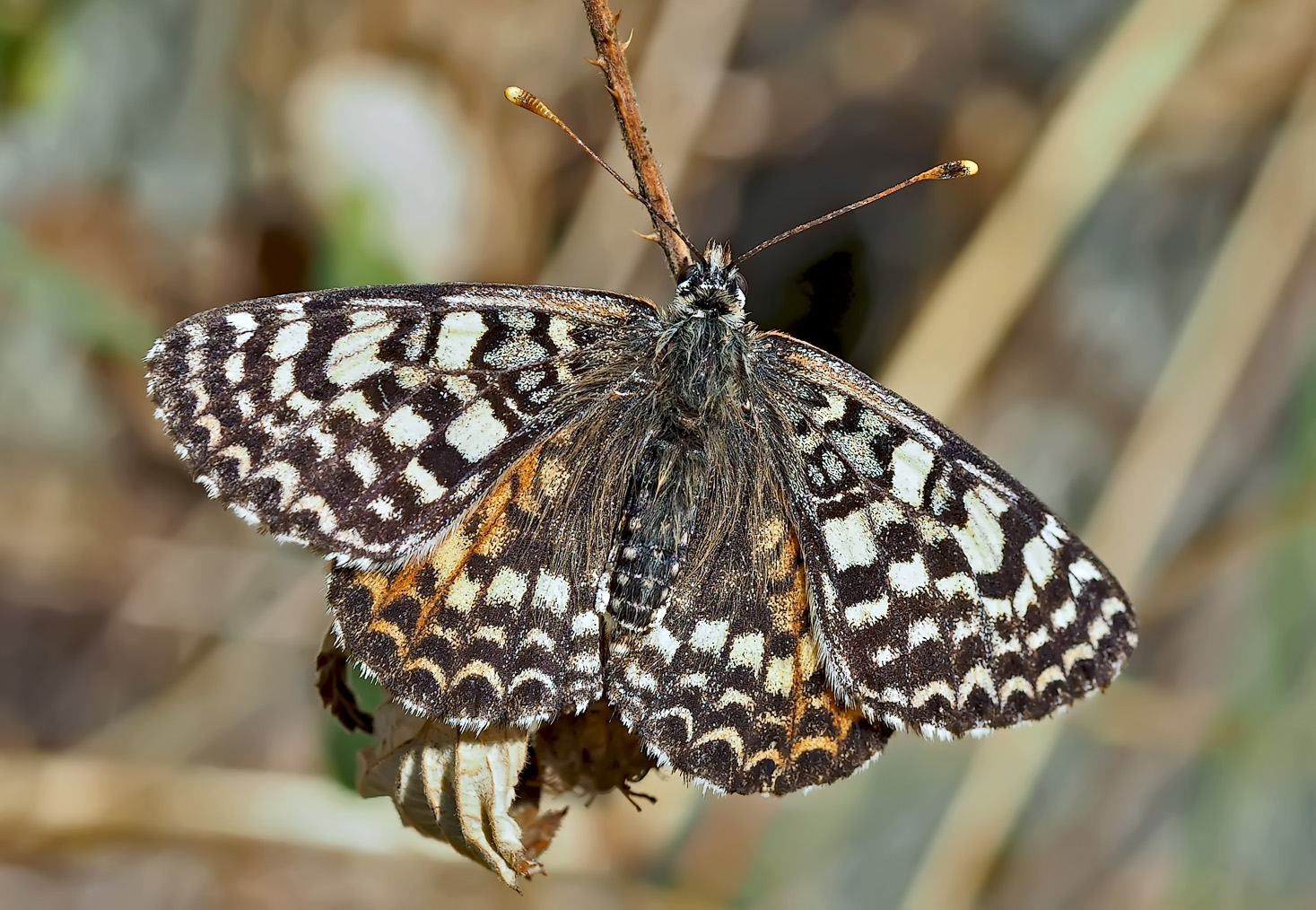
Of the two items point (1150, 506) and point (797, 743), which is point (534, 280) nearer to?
point (1150, 506)

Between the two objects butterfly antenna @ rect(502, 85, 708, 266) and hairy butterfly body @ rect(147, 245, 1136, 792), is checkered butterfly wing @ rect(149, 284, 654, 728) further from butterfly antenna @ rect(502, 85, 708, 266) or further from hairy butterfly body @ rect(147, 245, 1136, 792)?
butterfly antenna @ rect(502, 85, 708, 266)

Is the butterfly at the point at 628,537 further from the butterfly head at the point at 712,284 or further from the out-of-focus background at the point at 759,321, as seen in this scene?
the out-of-focus background at the point at 759,321

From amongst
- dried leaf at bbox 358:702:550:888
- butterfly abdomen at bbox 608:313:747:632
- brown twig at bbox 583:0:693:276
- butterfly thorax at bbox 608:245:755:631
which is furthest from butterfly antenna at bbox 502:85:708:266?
dried leaf at bbox 358:702:550:888

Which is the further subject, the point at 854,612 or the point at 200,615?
the point at 200,615

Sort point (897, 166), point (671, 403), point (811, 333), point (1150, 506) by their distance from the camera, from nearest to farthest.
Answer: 1. point (671, 403)
2. point (811, 333)
3. point (1150, 506)
4. point (897, 166)

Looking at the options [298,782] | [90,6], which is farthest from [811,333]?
[90,6]

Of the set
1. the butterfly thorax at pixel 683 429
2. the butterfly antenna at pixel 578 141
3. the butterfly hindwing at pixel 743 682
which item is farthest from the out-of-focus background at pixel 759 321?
the butterfly hindwing at pixel 743 682

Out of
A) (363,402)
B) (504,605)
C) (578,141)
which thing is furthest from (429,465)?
(578,141)
